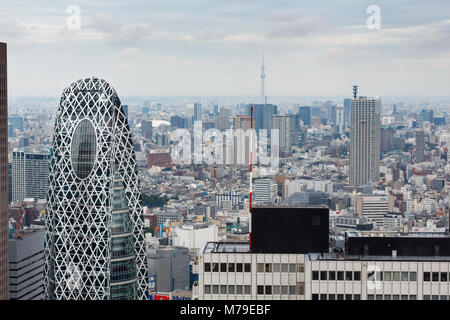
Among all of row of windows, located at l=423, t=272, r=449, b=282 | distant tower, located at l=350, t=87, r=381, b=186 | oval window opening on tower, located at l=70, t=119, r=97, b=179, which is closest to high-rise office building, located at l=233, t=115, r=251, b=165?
distant tower, located at l=350, t=87, r=381, b=186

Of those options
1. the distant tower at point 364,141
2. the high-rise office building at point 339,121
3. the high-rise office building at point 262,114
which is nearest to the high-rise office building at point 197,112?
the high-rise office building at point 262,114

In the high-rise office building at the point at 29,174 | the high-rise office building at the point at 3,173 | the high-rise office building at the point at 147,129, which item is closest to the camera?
the high-rise office building at the point at 147,129

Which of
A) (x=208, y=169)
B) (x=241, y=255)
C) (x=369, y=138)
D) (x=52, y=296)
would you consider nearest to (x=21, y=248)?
(x=52, y=296)

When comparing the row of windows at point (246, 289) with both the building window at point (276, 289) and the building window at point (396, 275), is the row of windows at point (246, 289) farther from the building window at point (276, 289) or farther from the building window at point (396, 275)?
the building window at point (396, 275)

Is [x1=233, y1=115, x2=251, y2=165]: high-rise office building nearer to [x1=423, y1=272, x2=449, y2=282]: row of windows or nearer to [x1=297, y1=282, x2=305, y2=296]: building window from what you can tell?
[x1=297, y1=282, x2=305, y2=296]: building window

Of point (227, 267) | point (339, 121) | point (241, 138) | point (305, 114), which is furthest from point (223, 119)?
point (227, 267)

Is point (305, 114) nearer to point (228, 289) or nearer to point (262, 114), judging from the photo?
point (262, 114)
